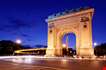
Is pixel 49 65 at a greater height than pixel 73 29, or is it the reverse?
pixel 73 29

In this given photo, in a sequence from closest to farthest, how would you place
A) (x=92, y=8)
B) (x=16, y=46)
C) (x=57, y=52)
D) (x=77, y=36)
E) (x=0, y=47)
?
(x=92, y=8) < (x=77, y=36) < (x=57, y=52) < (x=0, y=47) < (x=16, y=46)

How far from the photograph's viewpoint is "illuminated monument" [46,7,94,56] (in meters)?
48.2

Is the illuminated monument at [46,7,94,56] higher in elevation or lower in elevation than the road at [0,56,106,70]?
higher

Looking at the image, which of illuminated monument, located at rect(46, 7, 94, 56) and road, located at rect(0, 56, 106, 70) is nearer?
road, located at rect(0, 56, 106, 70)

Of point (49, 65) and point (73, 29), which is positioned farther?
point (73, 29)

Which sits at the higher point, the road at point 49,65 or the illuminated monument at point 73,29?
the illuminated monument at point 73,29

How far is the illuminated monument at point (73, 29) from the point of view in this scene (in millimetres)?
48231

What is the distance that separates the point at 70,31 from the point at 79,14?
5668 millimetres

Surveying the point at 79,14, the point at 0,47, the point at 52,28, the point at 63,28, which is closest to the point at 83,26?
the point at 79,14

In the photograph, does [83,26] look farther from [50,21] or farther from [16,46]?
[16,46]

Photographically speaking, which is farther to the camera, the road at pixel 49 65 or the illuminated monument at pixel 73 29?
the illuminated monument at pixel 73 29

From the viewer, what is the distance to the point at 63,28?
54500mm

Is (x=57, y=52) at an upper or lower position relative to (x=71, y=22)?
lower

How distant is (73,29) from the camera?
52312 mm
